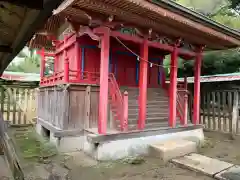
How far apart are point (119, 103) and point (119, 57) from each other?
10.6 feet

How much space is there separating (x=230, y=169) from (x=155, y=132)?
2.48 meters

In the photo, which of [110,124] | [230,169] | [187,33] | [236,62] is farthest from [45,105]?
[236,62]

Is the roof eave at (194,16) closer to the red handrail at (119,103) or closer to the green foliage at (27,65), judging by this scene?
the red handrail at (119,103)

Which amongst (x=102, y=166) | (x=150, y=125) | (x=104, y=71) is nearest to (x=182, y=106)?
(x=150, y=125)

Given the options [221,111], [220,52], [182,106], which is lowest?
[221,111]

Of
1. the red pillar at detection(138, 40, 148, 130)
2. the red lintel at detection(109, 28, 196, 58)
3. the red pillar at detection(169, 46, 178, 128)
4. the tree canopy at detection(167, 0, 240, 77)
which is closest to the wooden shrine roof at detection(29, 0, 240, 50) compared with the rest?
the red lintel at detection(109, 28, 196, 58)

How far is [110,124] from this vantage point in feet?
23.6

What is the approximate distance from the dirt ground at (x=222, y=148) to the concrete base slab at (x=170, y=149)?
28.8 inches

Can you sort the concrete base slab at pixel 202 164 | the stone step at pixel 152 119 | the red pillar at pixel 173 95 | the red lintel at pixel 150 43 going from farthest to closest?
the red pillar at pixel 173 95, the stone step at pixel 152 119, the red lintel at pixel 150 43, the concrete base slab at pixel 202 164

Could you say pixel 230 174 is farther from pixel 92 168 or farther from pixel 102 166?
pixel 92 168

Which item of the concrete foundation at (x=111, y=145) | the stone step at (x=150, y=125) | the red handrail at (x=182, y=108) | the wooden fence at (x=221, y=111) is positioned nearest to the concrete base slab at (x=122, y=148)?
the concrete foundation at (x=111, y=145)

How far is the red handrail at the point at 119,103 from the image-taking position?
6512mm

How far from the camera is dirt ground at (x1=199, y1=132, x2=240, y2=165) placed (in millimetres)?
6884

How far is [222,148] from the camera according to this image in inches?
315
